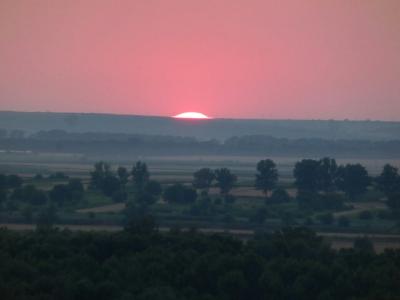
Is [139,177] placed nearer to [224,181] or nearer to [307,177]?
[224,181]

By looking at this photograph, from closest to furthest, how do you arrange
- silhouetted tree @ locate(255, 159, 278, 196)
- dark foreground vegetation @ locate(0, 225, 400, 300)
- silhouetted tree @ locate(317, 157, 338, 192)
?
1. dark foreground vegetation @ locate(0, 225, 400, 300)
2. silhouetted tree @ locate(317, 157, 338, 192)
3. silhouetted tree @ locate(255, 159, 278, 196)

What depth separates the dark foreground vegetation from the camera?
2216cm

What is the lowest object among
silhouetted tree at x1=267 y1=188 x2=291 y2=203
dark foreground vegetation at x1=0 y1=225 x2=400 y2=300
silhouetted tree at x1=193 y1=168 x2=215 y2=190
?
dark foreground vegetation at x1=0 y1=225 x2=400 y2=300

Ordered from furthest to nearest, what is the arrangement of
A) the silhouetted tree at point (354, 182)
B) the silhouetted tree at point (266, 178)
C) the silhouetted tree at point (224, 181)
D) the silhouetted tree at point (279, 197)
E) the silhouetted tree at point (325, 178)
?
the silhouetted tree at point (266, 178)
the silhouetted tree at point (325, 178)
the silhouetted tree at point (224, 181)
the silhouetted tree at point (354, 182)
the silhouetted tree at point (279, 197)

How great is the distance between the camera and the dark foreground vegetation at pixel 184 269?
72.7ft

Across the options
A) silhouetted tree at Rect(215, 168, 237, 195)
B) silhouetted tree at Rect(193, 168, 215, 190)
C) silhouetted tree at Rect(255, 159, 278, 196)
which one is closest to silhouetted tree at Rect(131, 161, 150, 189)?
silhouetted tree at Rect(193, 168, 215, 190)

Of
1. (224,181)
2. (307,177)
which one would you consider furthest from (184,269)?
(307,177)

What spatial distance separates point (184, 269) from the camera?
81.4ft

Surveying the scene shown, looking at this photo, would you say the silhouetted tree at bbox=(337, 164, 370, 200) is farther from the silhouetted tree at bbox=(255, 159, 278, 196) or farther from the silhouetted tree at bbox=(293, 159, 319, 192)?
the silhouetted tree at bbox=(255, 159, 278, 196)

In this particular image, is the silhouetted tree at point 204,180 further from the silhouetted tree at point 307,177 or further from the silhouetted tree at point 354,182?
the silhouetted tree at point 354,182

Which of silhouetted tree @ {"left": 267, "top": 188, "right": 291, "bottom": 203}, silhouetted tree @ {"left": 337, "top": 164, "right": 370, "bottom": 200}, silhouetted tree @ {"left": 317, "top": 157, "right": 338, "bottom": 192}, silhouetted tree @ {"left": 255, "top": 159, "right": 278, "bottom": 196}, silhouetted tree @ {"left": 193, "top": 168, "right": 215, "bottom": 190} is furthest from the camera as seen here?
silhouetted tree @ {"left": 193, "top": 168, "right": 215, "bottom": 190}

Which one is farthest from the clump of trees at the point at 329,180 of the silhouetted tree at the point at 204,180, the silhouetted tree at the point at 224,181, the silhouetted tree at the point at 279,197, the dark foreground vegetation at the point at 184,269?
the dark foreground vegetation at the point at 184,269

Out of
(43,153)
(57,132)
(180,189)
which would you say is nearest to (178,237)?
(180,189)

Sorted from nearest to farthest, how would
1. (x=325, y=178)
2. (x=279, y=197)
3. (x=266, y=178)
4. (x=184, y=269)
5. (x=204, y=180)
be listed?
1. (x=184, y=269)
2. (x=279, y=197)
3. (x=325, y=178)
4. (x=266, y=178)
5. (x=204, y=180)
